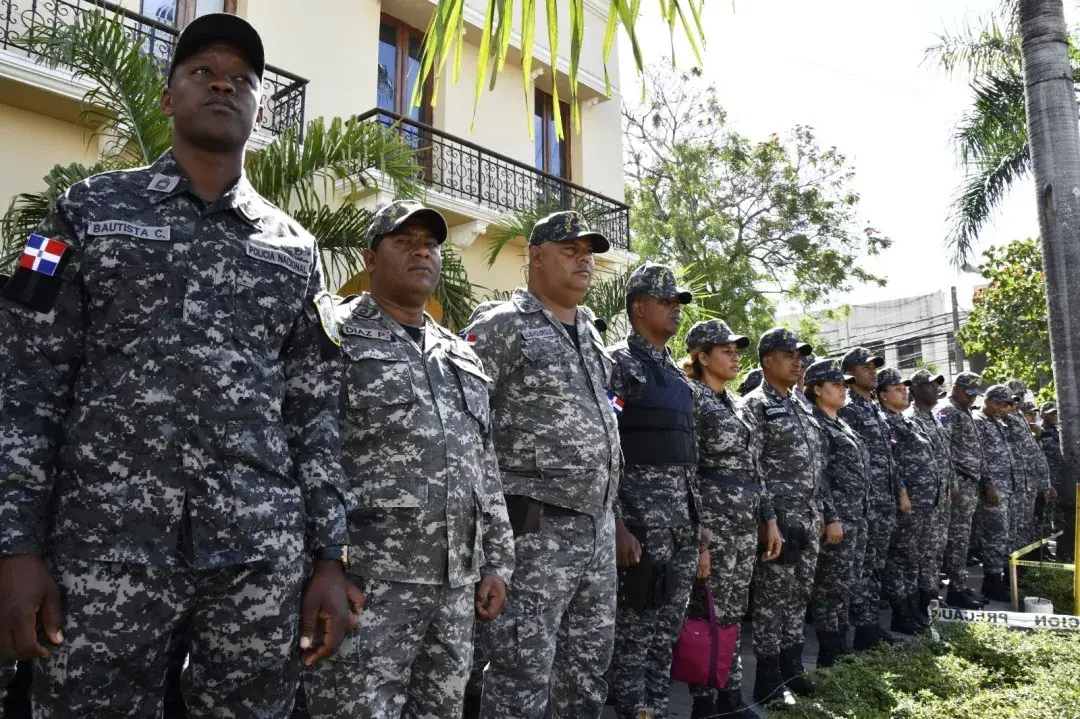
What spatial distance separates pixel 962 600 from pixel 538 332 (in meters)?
5.98

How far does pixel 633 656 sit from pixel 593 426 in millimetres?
1272

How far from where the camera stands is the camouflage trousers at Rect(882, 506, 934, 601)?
21.0 feet

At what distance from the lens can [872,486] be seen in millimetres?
6043

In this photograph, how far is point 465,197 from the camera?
34.3 feet

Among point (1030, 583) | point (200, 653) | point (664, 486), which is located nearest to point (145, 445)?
point (200, 653)

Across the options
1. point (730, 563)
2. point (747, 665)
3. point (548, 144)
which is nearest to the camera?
point (730, 563)

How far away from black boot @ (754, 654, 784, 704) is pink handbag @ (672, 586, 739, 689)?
534 mm

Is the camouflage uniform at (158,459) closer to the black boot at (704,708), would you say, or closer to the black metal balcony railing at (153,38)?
the black boot at (704,708)

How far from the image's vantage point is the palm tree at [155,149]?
4.72 metres

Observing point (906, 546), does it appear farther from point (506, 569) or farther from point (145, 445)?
point (145, 445)

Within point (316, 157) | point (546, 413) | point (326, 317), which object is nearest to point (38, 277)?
point (326, 317)

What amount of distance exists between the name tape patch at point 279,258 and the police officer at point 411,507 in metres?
0.65

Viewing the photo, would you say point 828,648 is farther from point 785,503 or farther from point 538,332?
point 538,332

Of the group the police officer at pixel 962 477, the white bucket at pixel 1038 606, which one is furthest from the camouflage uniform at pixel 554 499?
the police officer at pixel 962 477
